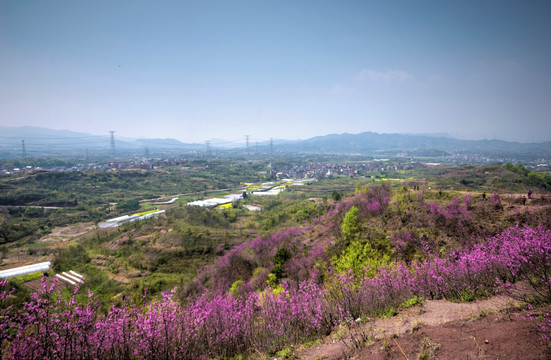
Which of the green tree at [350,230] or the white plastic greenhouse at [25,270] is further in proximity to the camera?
the white plastic greenhouse at [25,270]

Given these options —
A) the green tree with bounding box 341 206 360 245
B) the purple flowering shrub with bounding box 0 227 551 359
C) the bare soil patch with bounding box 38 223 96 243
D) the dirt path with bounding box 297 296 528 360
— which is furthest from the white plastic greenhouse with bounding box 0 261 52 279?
the dirt path with bounding box 297 296 528 360

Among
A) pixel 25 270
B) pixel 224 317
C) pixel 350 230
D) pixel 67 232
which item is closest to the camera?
pixel 224 317

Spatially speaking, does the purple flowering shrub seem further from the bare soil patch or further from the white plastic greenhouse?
the bare soil patch

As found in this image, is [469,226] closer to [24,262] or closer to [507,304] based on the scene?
[507,304]

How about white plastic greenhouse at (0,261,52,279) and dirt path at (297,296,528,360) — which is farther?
white plastic greenhouse at (0,261,52,279)

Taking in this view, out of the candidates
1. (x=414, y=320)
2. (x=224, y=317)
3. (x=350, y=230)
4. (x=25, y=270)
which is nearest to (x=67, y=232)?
(x=25, y=270)

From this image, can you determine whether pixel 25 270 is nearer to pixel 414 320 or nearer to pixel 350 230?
pixel 350 230

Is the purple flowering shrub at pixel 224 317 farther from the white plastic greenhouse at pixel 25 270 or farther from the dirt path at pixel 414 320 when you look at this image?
the white plastic greenhouse at pixel 25 270

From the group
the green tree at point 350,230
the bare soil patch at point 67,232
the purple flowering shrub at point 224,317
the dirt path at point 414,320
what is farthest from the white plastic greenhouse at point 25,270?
the dirt path at point 414,320
